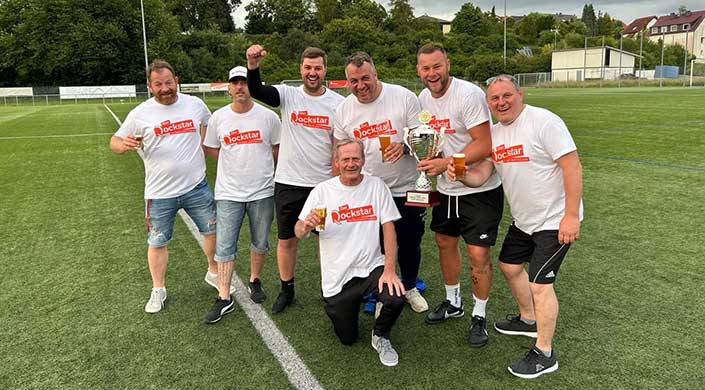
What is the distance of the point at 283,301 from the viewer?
4047mm

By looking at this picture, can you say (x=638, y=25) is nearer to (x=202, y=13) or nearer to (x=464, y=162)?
(x=202, y=13)

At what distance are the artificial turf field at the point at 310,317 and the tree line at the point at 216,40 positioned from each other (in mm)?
50153

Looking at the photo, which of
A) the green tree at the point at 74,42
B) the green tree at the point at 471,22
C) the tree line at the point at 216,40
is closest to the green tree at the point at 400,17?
the tree line at the point at 216,40

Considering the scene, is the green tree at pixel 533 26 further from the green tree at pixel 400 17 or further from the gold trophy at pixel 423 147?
the gold trophy at pixel 423 147

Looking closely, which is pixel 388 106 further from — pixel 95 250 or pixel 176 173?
pixel 95 250

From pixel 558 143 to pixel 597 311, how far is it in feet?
5.43

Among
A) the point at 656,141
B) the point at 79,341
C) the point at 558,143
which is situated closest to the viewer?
the point at 558,143

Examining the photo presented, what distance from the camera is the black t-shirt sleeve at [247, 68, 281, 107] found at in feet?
12.0

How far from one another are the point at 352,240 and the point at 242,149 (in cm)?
116

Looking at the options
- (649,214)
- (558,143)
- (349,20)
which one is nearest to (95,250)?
(558,143)

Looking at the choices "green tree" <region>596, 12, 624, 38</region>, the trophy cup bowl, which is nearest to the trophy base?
the trophy cup bowl

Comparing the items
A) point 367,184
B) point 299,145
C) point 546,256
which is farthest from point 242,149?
point 546,256

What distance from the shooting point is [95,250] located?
18.2 ft

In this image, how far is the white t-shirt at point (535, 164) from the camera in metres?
2.90
